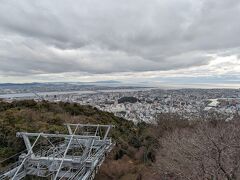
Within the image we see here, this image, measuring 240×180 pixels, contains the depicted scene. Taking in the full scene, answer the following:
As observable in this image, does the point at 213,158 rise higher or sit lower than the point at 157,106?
higher

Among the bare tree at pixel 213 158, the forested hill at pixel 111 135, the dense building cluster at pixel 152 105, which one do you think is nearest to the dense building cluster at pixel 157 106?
the dense building cluster at pixel 152 105

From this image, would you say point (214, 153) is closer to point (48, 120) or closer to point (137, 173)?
point (137, 173)

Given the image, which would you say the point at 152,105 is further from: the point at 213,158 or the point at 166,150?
the point at 213,158

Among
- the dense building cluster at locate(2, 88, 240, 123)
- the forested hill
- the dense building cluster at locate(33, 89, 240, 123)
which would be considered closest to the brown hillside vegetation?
the forested hill

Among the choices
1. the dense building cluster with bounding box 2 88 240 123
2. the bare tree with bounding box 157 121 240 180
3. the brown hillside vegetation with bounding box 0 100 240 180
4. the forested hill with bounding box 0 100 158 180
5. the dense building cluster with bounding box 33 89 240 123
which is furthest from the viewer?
the dense building cluster with bounding box 33 89 240 123

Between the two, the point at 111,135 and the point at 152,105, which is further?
the point at 152,105

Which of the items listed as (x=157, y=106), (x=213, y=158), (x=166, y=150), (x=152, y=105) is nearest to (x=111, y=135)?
(x=166, y=150)

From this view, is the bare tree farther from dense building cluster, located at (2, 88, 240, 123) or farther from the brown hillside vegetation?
dense building cluster, located at (2, 88, 240, 123)

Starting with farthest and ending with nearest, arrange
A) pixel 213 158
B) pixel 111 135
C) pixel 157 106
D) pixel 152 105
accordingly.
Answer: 1. pixel 152 105
2. pixel 157 106
3. pixel 111 135
4. pixel 213 158

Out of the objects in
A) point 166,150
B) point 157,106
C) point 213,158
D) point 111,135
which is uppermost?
point 213,158

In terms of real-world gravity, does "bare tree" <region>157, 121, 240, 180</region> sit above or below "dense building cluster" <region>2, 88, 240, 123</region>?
above
